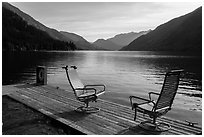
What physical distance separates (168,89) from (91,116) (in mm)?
2893

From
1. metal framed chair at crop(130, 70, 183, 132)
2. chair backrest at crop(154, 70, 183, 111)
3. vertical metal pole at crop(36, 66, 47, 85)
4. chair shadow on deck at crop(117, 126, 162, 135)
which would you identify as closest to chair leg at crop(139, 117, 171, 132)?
metal framed chair at crop(130, 70, 183, 132)

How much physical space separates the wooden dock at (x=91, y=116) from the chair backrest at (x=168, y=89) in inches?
32.0

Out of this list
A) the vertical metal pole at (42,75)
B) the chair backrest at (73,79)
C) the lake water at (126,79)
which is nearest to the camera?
the chair backrest at (73,79)

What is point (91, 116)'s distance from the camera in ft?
26.2

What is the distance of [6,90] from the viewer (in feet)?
41.8

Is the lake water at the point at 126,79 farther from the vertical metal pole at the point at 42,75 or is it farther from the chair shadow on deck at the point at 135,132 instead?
the chair shadow on deck at the point at 135,132

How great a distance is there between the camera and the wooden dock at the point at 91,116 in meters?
6.66

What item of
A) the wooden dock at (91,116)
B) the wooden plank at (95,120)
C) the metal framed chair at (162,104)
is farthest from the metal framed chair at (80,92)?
the metal framed chair at (162,104)

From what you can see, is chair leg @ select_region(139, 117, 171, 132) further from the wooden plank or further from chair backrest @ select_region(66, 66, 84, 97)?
chair backrest @ select_region(66, 66, 84, 97)

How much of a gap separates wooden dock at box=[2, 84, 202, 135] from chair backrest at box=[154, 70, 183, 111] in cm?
81

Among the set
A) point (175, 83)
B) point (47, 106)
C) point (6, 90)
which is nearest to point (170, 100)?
point (175, 83)

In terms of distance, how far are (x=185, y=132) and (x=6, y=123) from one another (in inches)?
217

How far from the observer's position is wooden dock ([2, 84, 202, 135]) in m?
6.66

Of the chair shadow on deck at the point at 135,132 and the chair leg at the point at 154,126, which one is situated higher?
the chair leg at the point at 154,126
